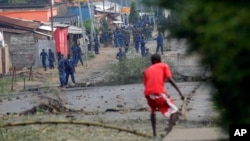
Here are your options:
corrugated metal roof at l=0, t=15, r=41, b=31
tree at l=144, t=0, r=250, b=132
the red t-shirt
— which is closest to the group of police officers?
the red t-shirt

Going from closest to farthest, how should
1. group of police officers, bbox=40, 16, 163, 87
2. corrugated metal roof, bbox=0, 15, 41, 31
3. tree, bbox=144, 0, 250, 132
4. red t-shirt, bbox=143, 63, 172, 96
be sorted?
tree, bbox=144, 0, 250, 132
red t-shirt, bbox=143, 63, 172, 96
group of police officers, bbox=40, 16, 163, 87
corrugated metal roof, bbox=0, 15, 41, 31

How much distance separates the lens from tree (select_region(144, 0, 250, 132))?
399 centimetres

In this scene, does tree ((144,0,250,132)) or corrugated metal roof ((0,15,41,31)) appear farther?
corrugated metal roof ((0,15,41,31))

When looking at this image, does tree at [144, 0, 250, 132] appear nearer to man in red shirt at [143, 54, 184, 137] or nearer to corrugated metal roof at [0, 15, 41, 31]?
man in red shirt at [143, 54, 184, 137]

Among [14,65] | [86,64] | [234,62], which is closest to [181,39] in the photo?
[234,62]

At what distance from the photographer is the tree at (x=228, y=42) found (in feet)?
13.1

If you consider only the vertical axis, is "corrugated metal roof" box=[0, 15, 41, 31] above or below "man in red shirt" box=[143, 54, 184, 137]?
below

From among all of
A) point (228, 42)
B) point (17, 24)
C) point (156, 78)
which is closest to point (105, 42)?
point (17, 24)

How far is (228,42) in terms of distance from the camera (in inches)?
156

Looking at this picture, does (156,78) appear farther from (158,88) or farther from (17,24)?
(17,24)

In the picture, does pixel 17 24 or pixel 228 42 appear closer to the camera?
pixel 228 42

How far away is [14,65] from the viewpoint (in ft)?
143

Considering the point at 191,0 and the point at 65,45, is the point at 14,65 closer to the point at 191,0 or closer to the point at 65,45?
the point at 65,45

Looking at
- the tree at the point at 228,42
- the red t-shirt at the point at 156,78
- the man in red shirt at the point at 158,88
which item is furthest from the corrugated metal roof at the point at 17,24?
the tree at the point at 228,42
